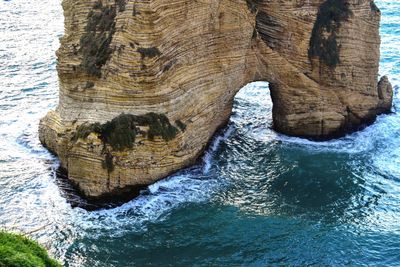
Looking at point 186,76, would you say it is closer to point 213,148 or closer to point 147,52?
point 147,52

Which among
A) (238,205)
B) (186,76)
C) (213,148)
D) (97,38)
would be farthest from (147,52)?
(238,205)

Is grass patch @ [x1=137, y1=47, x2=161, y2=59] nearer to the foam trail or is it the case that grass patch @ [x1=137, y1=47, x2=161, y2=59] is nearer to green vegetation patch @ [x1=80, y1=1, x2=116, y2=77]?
green vegetation patch @ [x1=80, y1=1, x2=116, y2=77]

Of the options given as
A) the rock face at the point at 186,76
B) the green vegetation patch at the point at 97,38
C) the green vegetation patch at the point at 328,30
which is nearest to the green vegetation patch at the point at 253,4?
the rock face at the point at 186,76

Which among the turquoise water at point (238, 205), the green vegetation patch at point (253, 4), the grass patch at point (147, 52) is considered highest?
the green vegetation patch at point (253, 4)

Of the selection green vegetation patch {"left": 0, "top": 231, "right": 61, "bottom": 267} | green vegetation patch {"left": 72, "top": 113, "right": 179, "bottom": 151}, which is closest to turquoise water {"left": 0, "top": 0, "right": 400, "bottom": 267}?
green vegetation patch {"left": 72, "top": 113, "right": 179, "bottom": 151}

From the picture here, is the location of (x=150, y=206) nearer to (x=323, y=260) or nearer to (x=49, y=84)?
(x=323, y=260)

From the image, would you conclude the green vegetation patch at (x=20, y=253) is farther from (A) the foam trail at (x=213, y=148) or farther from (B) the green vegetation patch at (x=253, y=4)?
(B) the green vegetation patch at (x=253, y=4)

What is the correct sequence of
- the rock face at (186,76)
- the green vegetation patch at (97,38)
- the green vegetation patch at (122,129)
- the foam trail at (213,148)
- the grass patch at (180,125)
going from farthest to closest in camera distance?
the foam trail at (213,148) < the grass patch at (180,125) < the green vegetation patch at (97,38) < the rock face at (186,76) < the green vegetation patch at (122,129)
